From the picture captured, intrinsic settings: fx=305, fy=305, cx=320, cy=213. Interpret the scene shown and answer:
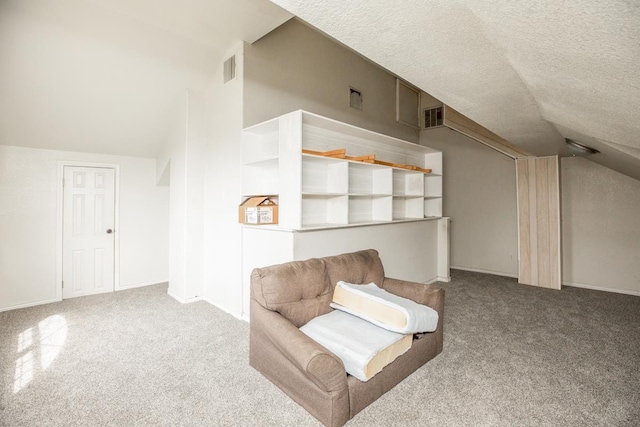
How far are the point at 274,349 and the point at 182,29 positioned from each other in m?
3.13

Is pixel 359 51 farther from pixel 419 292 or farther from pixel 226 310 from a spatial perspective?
pixel 226 310

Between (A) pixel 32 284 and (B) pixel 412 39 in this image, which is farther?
(A) pixel 32 284

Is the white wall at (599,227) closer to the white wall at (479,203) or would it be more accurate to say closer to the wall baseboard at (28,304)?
the white wall at (479,203)

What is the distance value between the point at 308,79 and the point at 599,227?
4.77 meters

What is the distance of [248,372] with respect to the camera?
2256 mm

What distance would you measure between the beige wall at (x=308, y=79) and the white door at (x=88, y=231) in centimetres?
259

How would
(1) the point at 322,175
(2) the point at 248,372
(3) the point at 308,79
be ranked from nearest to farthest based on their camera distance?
(2) the point at 248,372 → (1) the point at 322,175 → (3) the point at 308,79

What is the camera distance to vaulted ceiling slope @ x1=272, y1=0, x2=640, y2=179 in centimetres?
95

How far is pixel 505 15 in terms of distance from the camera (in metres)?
1.07

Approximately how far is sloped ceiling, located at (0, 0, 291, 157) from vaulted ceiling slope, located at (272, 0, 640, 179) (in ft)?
6.19

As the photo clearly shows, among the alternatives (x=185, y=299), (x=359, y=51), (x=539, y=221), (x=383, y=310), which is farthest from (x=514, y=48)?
(x=539, y=221)

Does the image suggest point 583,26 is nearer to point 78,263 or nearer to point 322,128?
point 322,128

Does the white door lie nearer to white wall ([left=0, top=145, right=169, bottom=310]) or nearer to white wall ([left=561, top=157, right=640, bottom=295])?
white wall ([left=0, top=145, right=169, bottom=310])

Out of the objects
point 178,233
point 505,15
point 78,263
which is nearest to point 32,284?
point 78,263
